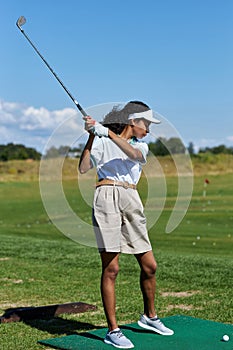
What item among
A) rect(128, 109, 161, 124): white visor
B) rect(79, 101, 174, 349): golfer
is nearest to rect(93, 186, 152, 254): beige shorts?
rect(79, 101, 174, 349): golfer

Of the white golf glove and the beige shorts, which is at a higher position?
the white golf glove

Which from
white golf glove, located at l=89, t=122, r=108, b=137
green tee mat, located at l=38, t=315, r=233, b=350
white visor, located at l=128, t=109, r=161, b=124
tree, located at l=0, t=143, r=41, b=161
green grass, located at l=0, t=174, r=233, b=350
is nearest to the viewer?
white golf glove, located at l=89, t=122, r=108, b=137

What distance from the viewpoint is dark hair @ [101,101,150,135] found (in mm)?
5746

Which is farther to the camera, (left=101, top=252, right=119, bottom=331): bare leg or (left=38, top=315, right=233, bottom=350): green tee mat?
(left=101, top=252, right=119, bottom=331): bare leg

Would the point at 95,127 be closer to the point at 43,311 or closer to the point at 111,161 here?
the point at 111,161

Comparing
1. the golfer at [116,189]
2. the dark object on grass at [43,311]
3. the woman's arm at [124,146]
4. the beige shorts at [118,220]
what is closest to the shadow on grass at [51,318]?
the dark object on grass at [43,311]

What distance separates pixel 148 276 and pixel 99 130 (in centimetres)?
135

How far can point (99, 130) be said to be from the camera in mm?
5348

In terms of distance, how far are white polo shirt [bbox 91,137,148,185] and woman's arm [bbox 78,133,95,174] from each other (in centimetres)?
4

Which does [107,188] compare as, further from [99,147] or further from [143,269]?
[143,269]

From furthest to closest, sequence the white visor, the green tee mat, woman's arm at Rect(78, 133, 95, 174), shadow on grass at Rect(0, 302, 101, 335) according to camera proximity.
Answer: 1. shadow on grass at Rect(0, 302, 101, 335)
2. the white visor
3. woman's arm at Rect(78, 133, 95, 174)
4. the green tee mat

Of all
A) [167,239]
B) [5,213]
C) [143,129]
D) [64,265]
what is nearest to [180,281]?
[64,265]

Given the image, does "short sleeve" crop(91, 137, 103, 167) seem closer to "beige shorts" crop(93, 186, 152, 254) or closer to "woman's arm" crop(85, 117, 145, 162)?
"woman's arm" crop(85, 117, 145, 162)

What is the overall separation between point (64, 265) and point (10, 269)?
86 centimetres
